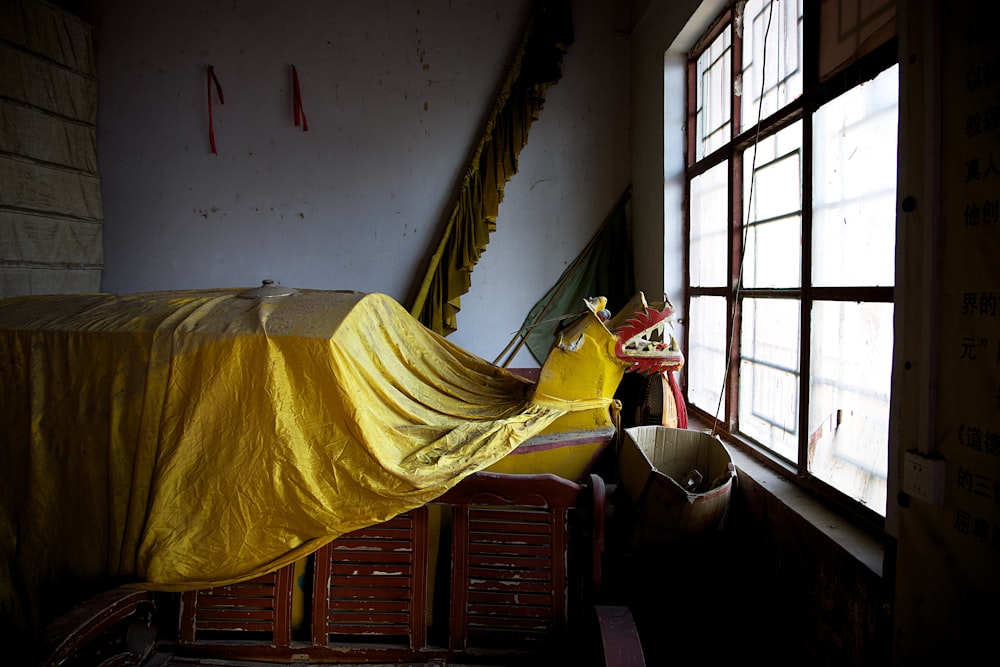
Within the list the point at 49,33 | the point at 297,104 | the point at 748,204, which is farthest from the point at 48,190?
the point at 748,204

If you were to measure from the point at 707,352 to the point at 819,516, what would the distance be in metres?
1.33

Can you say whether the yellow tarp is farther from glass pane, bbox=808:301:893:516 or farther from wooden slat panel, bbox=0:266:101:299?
wooden slat panel, bbox=0:266:101:299

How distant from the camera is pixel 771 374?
2.09 metres

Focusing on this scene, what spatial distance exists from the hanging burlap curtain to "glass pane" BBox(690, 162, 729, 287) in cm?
134

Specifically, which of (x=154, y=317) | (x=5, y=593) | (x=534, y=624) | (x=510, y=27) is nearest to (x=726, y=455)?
(x=534, y=624)

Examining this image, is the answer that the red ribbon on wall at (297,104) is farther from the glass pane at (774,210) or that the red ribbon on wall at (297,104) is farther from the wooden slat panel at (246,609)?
the wooden slat panel at (246,609)

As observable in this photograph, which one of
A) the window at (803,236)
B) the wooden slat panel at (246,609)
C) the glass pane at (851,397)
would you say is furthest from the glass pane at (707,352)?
the wooden slat panel at (246,609)

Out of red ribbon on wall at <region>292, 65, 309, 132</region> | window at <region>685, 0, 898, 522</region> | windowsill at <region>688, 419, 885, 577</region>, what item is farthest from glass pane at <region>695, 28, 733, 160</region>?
red ribbon on wall at <region>292, 65, 309, 132</region>

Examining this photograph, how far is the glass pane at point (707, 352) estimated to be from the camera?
262 cm

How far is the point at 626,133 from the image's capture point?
3.89m

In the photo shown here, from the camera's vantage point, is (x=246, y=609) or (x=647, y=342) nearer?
(x=246, y=609)

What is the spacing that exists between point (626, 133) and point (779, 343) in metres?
2.34

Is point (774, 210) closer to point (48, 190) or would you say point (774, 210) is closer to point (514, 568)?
point (514, 568)

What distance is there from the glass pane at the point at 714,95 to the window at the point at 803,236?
0.04 ft
